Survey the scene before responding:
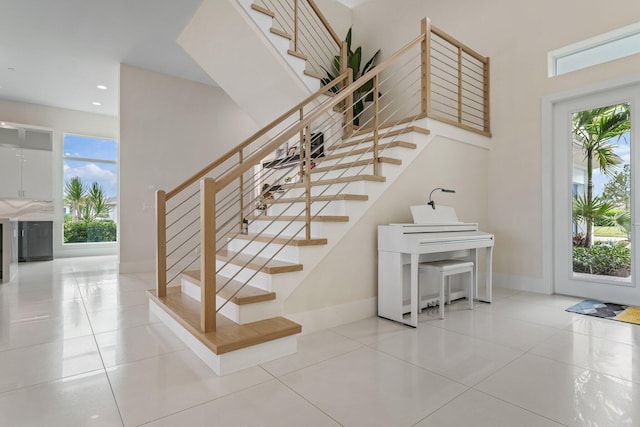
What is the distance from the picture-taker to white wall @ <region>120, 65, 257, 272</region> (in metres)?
5.13

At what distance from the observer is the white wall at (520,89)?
3.50 m

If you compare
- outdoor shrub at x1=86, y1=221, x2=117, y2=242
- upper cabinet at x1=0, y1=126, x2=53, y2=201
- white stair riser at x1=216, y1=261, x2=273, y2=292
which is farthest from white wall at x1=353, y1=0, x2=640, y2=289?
outdoor shrub at x1=86, y1=221, x2=117, y2=242

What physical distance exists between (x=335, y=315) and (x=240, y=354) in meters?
0.93

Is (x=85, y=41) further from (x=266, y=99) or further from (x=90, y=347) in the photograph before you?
(x=90, y=347)

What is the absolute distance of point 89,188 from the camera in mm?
7828

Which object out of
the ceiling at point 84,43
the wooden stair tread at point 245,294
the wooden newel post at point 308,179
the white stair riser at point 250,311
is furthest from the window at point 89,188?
the wooden newel post at point 308,179

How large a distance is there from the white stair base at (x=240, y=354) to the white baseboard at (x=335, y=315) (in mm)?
304

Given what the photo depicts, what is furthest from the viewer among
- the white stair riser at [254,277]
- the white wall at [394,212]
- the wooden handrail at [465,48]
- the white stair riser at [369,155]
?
the wooden handrail at [465,48]

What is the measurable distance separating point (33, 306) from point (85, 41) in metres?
3.44

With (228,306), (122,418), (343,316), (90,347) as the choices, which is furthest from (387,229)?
(90,347)

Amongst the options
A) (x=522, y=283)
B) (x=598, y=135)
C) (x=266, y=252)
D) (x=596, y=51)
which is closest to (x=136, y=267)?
(x=266, y=252)

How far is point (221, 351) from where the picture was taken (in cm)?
176

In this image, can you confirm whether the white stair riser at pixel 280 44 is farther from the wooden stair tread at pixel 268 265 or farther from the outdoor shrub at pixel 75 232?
the outdoor shrub at pixel 75 232

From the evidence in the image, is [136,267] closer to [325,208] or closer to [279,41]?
[325,208]
